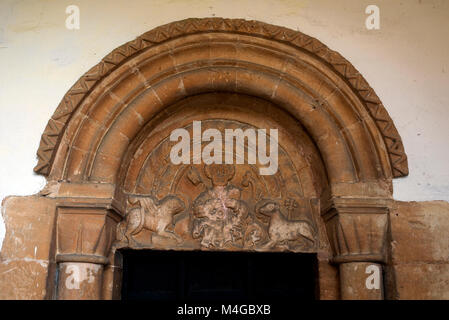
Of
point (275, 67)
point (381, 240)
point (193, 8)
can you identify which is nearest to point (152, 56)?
point (193, 8)

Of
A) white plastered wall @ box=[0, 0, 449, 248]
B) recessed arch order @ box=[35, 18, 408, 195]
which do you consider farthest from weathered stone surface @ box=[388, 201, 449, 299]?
recessed arch order @ box=[35, 18, 408, 195]

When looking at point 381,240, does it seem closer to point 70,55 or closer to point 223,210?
point 223,210

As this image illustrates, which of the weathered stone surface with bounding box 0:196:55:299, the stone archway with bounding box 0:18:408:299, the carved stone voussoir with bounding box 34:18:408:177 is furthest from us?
the carved stone voussoir with bounding box 34:18:408:177

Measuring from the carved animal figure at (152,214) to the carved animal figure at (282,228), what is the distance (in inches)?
31.1

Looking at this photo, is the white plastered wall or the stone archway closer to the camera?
the stone archway

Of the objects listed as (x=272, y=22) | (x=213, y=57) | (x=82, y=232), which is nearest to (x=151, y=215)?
(x=82, y=232)

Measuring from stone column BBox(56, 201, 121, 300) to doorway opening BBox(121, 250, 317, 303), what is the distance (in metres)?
0.46

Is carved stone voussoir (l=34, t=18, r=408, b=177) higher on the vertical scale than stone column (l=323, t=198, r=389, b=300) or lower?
higher

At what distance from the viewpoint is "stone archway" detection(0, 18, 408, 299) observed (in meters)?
3.86

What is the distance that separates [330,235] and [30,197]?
2487 mm

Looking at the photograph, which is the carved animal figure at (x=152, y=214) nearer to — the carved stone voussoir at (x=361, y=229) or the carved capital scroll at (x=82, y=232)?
the carved capital scroll at (x=82, y=232)

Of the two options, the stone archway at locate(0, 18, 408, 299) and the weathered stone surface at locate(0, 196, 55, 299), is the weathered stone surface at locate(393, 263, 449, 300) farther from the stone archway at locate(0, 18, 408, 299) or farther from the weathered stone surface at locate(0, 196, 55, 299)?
the weathered stone surface at locate(0, 196, 55, 299)

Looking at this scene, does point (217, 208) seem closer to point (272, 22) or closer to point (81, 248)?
point (81, 248)

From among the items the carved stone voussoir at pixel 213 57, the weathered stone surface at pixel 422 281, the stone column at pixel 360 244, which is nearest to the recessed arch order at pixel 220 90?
the carved stone voussoir at pixel 213 57
